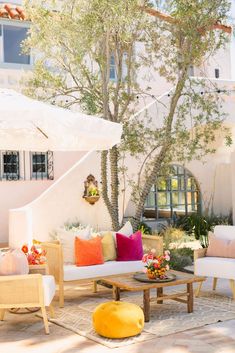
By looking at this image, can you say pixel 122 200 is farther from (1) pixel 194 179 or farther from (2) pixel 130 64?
(1) pixel 194 179

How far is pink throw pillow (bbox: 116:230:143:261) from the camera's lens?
9.64 meters

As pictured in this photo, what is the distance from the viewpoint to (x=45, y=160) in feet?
53.3

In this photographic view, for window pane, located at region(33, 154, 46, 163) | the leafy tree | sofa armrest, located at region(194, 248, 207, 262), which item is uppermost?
the leafy tree

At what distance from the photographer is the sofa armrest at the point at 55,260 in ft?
28.6

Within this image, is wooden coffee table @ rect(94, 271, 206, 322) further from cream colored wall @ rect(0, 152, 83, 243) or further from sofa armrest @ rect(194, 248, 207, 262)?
cream colored wall @ rect(0, 152, 83, 243)

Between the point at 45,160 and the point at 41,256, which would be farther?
the point at 45,160

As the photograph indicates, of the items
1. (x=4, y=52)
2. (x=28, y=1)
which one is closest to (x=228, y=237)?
(x=28, y=1)

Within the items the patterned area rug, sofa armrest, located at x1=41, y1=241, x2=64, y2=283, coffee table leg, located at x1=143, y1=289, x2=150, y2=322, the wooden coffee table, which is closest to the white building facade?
sofa armrest, located at x1=41, y1=241, x2=64, y2=283

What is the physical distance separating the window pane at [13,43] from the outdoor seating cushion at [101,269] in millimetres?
8809

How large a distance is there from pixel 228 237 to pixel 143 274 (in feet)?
6.66

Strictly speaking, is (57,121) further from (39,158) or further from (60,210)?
(39,158)

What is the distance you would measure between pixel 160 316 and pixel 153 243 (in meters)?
2.37

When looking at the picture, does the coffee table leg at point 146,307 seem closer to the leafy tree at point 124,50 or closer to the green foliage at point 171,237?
the leafy tree at point 124,50

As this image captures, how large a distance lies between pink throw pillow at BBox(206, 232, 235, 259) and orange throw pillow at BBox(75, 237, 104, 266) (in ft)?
6.16
